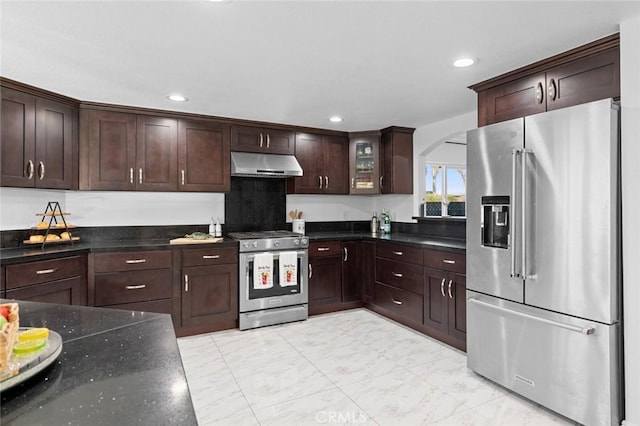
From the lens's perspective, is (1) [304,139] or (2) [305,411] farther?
(1) [304,139]

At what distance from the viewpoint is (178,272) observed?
3.68 metres

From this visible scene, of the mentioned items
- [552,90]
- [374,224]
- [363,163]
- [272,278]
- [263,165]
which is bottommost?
[272,278]

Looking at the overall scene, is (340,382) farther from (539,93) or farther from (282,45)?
(539,93)

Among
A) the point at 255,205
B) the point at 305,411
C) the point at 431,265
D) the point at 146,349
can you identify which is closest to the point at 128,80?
the point at 255,205

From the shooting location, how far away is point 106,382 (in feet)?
2.90

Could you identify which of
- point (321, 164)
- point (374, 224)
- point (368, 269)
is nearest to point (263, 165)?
point (321, 164)

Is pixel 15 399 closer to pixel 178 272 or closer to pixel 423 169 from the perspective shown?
pixel 178 272

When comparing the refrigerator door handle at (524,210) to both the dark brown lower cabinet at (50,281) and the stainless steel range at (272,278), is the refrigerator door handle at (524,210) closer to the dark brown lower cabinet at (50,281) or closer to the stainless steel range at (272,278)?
the stainless steel range at (272,278)

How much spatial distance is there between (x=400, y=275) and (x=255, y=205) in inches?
76.3

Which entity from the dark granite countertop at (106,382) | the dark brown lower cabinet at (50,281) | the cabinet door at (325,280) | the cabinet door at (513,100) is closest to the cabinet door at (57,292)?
the dark brown lower cabinet at (50,281)

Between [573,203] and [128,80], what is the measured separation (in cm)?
320

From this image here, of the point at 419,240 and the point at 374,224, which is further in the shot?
the point at 374,224

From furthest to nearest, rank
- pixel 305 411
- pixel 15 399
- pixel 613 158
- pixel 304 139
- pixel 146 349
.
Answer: pixel 304 139, pixel 305 411, pixel 613 158, pixel 146 349, pixel 15 399

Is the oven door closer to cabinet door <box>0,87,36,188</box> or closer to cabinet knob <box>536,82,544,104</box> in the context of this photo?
cabinet door <box>0,87,36,188</box>
